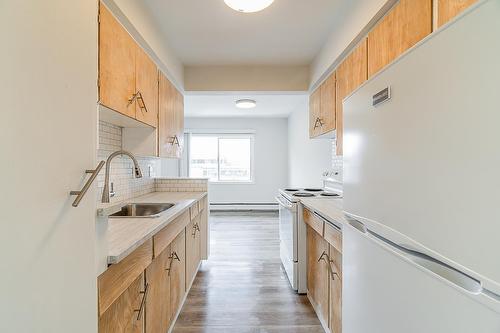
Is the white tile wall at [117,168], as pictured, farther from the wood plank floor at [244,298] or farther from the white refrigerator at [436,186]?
the white refrigerator at [436,186]

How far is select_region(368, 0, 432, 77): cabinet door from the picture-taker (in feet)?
4.11

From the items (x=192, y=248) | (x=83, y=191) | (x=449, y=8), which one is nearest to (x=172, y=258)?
(x=192, y=248)

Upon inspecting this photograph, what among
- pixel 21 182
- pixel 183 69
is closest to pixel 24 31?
pixel 21 182

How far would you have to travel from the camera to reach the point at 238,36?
2559mm

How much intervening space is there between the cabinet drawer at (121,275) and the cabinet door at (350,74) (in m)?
→ 1.60

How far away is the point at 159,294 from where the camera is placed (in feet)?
5.13

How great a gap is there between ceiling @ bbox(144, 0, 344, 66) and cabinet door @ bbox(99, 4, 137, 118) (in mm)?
572

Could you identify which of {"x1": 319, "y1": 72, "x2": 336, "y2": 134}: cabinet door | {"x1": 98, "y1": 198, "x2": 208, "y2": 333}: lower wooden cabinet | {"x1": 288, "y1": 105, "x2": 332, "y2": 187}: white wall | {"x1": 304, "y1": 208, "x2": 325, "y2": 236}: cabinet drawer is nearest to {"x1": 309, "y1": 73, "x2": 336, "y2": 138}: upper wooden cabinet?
{"x1": 319, "y1": 72, "x2": 336, "y2": 134}: cabinet door

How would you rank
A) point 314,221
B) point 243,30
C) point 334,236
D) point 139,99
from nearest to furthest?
1. point 334,236
2. point 139,99
3. point 314,221
4. point 243,30

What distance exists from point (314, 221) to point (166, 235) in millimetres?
1111

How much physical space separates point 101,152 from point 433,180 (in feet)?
6.92

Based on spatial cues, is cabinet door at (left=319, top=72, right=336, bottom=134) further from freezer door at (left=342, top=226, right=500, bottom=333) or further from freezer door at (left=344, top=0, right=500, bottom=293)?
freezer door at (left=344, top=0, right=500, bottom=293)

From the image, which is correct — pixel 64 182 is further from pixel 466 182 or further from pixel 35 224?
pixel 466 182

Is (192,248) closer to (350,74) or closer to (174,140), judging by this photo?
(174,140)
